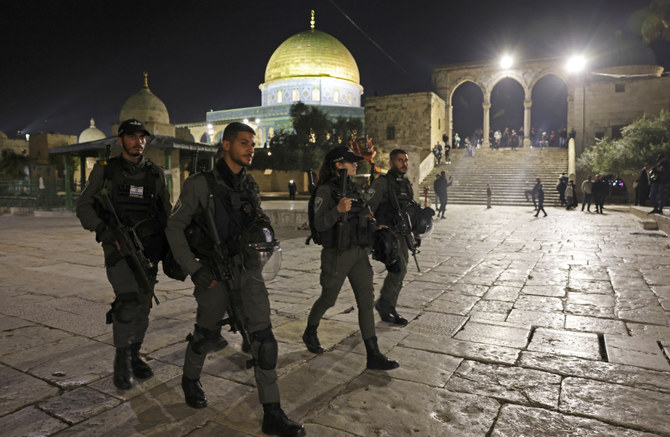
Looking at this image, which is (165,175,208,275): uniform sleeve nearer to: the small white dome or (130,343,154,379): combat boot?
(130,343,154,379): combat boot

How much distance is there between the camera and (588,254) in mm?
7461

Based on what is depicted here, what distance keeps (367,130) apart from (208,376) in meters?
36.3

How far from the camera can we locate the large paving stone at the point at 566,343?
10.5 ft

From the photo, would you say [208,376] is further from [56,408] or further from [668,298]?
[668,298]

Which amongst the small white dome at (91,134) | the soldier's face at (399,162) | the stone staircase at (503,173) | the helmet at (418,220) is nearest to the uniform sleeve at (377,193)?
the soldier's face at (399,162)

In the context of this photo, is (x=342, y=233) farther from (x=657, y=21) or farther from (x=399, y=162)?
(x=657, y=21)

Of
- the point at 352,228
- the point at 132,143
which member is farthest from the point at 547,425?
the point at 132,143

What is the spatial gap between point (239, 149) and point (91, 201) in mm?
1130

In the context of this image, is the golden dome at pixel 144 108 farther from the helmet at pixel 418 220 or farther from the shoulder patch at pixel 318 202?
the shoulder patch at pixel 318 202

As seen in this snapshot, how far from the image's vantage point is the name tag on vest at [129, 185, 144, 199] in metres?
2.80

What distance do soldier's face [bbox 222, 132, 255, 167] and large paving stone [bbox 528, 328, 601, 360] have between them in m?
2.44

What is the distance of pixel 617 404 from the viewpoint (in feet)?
7.89

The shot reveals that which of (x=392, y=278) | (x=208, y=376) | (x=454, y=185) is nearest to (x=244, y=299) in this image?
(x=208, y=376)

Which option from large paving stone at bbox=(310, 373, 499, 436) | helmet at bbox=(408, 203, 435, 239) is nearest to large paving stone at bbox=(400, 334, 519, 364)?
large paving stone at bbox=(310, 373, 499, 436)
